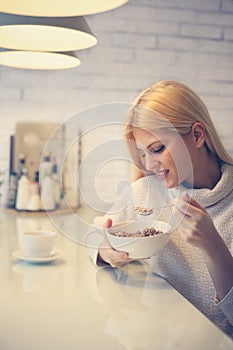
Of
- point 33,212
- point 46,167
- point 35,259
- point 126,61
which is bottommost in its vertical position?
point 33,212

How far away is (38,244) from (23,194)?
1.06 metres

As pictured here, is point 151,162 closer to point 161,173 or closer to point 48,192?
point 161,173

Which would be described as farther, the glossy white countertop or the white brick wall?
the white brick wall

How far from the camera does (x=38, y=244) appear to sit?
127 centimetres

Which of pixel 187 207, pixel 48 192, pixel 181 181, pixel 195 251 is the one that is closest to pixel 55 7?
pixel 187 207

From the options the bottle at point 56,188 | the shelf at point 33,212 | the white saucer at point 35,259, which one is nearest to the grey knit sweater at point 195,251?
the white saucer at point 35,259

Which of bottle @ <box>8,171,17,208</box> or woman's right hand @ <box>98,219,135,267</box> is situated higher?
woman's right hand @ <box>98,219,135,267</box>

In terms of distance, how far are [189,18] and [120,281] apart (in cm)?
172

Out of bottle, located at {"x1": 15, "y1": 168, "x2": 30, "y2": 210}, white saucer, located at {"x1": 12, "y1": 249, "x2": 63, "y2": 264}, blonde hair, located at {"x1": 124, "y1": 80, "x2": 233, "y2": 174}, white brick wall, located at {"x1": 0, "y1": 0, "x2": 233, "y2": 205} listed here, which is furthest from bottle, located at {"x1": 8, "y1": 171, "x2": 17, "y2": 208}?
blonde hair, located at {"x1": 124, "y1": 80, "x2": 233, "y2": 174}

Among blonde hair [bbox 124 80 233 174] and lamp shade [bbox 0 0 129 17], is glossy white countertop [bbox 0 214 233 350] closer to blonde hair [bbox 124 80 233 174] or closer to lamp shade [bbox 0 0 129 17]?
blonde hair [bbox 124 80 233 174]

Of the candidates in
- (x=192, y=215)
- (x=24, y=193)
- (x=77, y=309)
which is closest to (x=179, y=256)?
(x=192, y=215)

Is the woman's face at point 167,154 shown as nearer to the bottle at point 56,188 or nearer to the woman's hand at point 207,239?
the woman's hand at point 207,239

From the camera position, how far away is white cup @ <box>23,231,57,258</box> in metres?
1.27

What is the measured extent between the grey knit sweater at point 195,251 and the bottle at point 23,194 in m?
1.03
